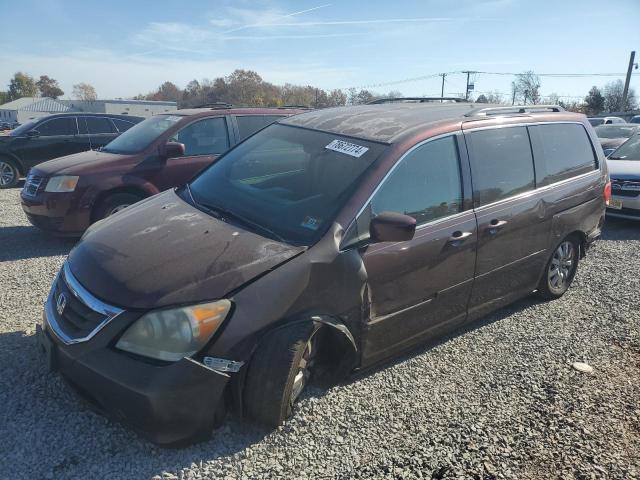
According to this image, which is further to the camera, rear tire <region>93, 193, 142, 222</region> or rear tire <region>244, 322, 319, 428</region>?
rear tire <region>93, 193, 142, 222</region>

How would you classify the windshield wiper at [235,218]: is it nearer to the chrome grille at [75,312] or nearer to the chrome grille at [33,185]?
the chrome grille at [75,312]

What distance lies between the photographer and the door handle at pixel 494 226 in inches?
139

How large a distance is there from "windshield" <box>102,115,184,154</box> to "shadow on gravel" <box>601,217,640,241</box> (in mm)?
6807

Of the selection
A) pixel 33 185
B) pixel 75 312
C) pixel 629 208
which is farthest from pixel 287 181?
pixel 629 208

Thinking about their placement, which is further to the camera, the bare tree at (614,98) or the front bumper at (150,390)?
the bare tree at (614,98)

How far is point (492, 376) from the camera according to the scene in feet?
11.0

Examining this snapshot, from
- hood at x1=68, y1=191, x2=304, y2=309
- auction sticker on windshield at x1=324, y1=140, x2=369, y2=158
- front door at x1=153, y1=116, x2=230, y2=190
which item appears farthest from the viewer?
front door at x1=153, y1=116, x2=230, y2=190

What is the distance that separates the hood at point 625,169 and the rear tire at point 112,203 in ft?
24.1

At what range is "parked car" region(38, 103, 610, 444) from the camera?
7.63 feet

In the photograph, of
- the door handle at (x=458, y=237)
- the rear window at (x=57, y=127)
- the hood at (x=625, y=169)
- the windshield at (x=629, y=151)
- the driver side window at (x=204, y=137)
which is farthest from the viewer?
the rear window at (x=57, y=127)

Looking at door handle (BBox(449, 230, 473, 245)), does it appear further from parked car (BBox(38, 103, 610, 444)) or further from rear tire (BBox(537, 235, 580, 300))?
rear tire (BBox(537, 235, 580, 300))

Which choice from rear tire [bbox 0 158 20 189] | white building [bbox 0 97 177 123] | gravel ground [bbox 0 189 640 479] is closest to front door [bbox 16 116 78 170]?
rear tire [bbox 0 158 20 189]

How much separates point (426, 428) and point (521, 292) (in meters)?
1.95

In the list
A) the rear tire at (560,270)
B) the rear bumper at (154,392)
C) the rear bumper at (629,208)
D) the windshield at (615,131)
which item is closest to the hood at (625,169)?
the rear bumper at (629,208)
